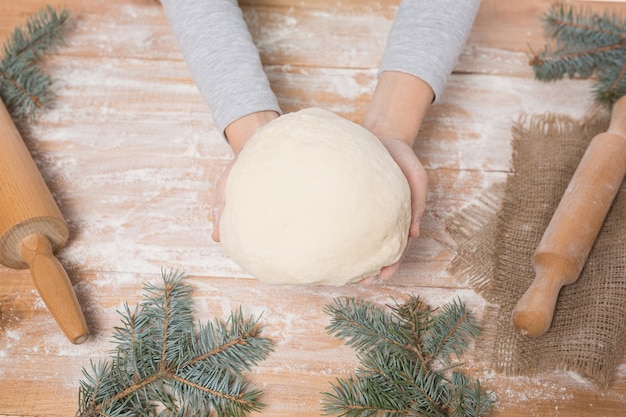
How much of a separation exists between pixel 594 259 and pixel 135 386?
2.49 feet

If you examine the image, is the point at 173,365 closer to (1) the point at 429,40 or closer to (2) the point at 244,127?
(2) the point at 244,127

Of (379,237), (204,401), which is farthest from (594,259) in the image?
(204,401)

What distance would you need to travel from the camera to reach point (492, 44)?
4.22 ft

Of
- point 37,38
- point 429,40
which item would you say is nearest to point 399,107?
point 429,40

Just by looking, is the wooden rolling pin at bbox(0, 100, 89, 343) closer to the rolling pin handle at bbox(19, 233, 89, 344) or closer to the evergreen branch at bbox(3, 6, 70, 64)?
the rolling pin handle at bbox(19, 233, 89, 344)

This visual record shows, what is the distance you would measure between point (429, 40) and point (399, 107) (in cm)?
13

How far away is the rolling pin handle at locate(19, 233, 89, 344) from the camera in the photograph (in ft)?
2.97

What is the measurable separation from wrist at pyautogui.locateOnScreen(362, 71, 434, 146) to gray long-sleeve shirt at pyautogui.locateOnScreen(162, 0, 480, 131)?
17 mm

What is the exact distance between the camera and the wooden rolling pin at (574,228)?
2.99 ft

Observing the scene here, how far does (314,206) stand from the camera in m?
0.78

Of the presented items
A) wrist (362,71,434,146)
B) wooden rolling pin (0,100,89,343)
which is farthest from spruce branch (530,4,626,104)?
wooden rolling pin (0,100,89,343)

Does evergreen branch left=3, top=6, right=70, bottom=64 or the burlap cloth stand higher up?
evergreen branch left=3, top=6, right=70, bottom=64

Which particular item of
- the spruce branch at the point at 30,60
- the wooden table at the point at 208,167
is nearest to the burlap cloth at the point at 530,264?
the wooden table at the point at 208,167

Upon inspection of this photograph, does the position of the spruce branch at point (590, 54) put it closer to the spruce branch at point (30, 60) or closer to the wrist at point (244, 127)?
the wrist at point (244, 127)
